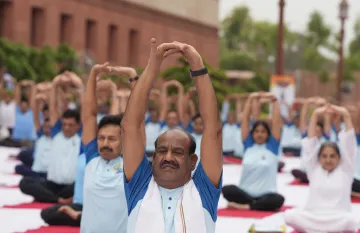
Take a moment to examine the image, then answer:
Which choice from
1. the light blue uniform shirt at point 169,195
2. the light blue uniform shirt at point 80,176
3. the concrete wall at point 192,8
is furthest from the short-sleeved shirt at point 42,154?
the concrete wall at point 192,8

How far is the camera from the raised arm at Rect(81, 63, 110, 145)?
677 cm

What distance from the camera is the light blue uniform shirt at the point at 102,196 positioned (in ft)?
22.0

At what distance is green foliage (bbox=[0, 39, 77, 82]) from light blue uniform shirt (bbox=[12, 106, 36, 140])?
5.68m

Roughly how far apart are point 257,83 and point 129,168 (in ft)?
148

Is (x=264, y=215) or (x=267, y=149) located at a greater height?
(x=267, y=149)

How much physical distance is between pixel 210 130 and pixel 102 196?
7.29 feet

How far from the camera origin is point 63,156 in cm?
1052

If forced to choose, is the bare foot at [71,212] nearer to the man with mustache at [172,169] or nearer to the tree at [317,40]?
the man with mustache at [172,169]

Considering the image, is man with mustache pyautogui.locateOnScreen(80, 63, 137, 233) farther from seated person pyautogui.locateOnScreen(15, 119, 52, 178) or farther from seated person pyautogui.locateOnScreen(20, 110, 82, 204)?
seated person pyautogui.locateOnScreen(15, 119, 52, 178)

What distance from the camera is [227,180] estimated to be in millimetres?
15828

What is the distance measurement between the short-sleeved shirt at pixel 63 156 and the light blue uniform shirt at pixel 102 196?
3.41 m

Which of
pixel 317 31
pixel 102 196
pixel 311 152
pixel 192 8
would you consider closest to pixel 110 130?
pixel 102 196

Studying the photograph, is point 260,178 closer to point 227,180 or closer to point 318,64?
point 227,180

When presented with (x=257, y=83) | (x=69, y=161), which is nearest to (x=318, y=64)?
(x=257, y=83)
